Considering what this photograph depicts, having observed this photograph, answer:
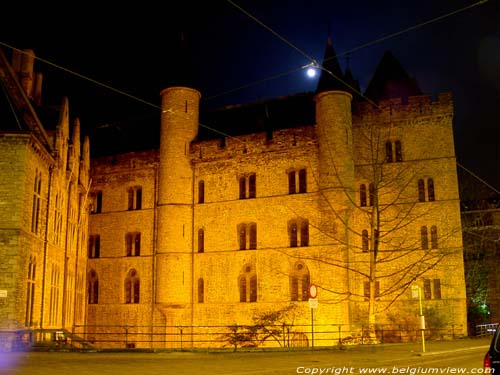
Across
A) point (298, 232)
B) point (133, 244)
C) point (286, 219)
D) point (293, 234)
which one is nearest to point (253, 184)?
point (286, 219)

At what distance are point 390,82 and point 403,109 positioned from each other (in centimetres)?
340

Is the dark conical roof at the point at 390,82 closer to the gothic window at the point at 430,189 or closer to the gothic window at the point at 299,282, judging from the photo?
the gothic window at the point at 430,189

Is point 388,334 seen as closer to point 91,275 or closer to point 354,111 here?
point 354,111

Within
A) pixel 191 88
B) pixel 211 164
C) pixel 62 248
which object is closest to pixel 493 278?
pixel 211 164

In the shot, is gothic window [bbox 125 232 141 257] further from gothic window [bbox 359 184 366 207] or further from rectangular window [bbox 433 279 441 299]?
rectangular window [bbox 433 279 441 299]

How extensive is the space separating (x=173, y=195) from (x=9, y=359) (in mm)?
17213

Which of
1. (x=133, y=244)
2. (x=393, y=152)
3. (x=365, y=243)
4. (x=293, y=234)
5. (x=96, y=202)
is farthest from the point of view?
(x=96, y=202)

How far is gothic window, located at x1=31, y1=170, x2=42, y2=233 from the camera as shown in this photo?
72.5ft

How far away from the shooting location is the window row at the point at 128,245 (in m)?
34.7

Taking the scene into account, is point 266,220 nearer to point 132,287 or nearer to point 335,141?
point 335,141

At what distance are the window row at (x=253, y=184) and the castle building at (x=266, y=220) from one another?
64 millimetres

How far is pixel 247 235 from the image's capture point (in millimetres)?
32094

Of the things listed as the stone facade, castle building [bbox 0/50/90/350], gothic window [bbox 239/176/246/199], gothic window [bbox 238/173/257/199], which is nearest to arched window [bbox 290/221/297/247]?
the stone facade

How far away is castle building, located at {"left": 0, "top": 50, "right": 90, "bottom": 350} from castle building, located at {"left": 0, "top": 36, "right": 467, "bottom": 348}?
0.18 m
